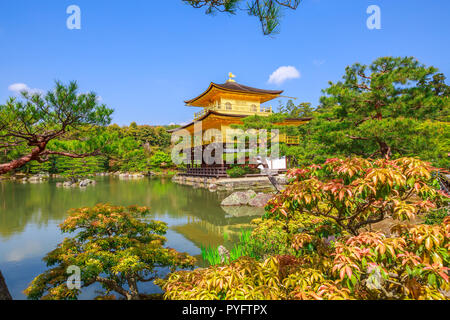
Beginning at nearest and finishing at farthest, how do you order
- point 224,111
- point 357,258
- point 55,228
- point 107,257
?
point 357,258
point 107,257
point 55,228
point 224,111

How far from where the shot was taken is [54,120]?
8.17 feet

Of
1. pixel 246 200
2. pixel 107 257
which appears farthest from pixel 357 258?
pixel 246 200

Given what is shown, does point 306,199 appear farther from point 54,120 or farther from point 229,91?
point 229,91

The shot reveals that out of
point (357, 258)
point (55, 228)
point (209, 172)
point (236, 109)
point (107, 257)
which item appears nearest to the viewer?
point (357, 258)

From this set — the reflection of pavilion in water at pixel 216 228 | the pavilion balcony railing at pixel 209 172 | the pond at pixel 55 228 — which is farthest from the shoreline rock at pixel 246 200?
the pavilion balcony railing at pixel 209 172

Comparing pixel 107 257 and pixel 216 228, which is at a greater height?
pixel 107 257

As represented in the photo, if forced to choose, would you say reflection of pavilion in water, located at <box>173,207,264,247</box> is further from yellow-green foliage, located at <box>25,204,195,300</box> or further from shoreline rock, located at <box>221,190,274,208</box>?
Answer: yellow-green foliage, located at <box>25,204,195,300</box>

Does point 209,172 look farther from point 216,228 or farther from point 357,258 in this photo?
point 357,258

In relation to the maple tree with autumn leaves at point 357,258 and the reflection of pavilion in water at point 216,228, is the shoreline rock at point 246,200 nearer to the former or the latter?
the reflection of pavilion in water at point 216,228

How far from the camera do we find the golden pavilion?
14.4m

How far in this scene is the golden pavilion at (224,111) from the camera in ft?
47.2

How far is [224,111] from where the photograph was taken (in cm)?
1588

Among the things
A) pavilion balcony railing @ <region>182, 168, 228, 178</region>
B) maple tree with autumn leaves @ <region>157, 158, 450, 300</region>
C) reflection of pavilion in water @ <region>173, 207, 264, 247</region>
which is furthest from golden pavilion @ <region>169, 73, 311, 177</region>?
maple tree with autumn leaves @ <region>157, 158, 450, 300</region>
